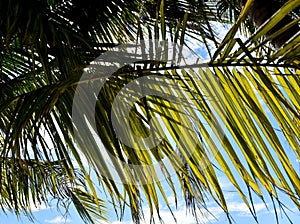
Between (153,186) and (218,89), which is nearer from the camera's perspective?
(218,89)

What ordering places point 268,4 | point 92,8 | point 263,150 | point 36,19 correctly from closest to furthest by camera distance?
point 263,150
point 36,19
point 268,4
point 92,8

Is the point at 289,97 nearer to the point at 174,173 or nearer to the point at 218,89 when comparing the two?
the point at 218,89

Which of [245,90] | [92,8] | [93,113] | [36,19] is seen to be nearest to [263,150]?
[245,90]

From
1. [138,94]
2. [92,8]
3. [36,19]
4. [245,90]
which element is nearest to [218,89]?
[245,90]

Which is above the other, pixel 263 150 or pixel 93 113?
pixel 93 113

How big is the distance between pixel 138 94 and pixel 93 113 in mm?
115

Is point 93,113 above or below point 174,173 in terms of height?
above

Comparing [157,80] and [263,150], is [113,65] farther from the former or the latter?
[263,150]

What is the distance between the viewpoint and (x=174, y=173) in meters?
1.07

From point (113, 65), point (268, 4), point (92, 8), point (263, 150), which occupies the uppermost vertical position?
point (92, 8)

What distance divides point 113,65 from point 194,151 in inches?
12.1

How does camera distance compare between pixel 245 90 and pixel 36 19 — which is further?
pixel 36 19

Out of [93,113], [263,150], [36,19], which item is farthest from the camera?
[36,19]

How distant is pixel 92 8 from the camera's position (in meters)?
2.00
